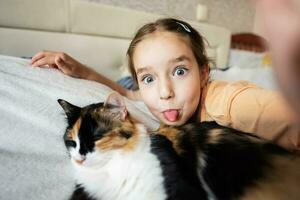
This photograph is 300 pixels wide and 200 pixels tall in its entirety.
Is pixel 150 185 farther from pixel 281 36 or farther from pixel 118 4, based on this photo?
pixel 118 4

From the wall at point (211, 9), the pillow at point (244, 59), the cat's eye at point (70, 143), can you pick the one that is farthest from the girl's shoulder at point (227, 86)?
the pillow at point (244, 59)

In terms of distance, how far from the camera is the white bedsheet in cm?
63

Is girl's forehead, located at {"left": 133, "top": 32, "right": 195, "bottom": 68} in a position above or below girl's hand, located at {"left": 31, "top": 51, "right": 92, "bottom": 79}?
above

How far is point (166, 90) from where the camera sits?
0.84 m

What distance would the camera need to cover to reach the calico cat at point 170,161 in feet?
1.83

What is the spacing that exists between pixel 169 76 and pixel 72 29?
0.99 meters

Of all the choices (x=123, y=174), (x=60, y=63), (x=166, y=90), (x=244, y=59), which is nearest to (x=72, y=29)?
(x=60, y=63)

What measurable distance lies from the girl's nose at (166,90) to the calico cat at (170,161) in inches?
5.8

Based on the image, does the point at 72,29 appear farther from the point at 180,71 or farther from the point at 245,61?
the point at 245,61

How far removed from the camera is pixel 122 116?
2.35 ft

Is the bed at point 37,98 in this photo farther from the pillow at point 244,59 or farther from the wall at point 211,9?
the pillow at point 244,59

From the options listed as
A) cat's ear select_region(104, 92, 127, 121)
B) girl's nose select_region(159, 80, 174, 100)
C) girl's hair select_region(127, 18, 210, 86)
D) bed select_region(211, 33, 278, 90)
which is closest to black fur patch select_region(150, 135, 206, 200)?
cat's ear select_region(104, 92, 127, 121)

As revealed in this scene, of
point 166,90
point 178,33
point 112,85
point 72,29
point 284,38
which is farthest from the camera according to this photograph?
point 72,29

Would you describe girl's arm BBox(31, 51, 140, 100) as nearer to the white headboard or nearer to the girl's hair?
the girl's hair
